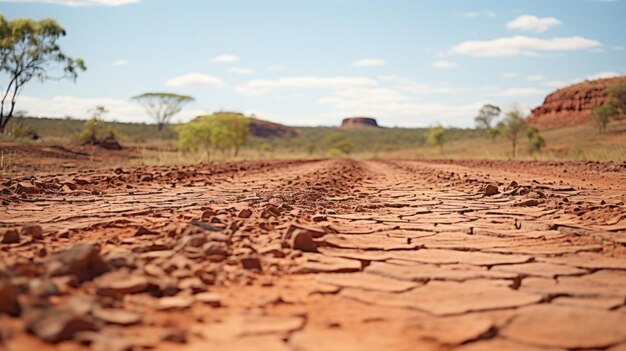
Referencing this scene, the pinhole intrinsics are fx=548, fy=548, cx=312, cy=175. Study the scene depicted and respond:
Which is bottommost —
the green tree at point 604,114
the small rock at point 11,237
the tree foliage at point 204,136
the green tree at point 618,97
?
the small rock at point 11,237

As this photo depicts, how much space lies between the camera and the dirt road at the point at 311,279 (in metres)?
2.06

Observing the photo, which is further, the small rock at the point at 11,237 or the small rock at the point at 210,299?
the small rock at the point at 11,237

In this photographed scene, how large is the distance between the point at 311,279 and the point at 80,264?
1186 millimetres

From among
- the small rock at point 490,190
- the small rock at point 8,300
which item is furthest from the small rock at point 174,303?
the small rock at point 490,190

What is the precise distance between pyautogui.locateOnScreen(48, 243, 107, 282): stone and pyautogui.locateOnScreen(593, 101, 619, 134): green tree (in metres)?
58.5

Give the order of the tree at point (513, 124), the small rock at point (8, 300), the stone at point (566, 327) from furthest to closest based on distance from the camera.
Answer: the tree at point (513, 124) → the stone at point (566, 327) → the small rock at point (8, 300)

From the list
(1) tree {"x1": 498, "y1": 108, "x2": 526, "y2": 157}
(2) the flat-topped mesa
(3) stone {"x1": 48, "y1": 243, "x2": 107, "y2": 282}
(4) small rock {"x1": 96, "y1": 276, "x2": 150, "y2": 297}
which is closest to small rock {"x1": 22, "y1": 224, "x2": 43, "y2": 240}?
(3) stone {"x1": 48, "y1": 243, "x2": 107, "y2": 282}

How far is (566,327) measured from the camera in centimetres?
231

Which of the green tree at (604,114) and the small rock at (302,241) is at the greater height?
the green tree at (604,114)

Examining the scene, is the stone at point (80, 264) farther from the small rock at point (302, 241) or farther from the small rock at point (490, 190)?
the small rock at point (490, 190)

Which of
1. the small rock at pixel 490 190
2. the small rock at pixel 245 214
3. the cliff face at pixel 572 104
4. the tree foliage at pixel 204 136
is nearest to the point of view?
the small rock at pixel 245 214

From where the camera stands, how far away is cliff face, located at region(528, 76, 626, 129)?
253 ft

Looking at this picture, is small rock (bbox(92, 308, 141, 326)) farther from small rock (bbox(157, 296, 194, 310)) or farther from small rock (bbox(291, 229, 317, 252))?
small rock (bbox(291, 229, 317, 252))

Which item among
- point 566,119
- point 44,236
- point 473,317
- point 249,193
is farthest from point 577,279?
point 566,119
